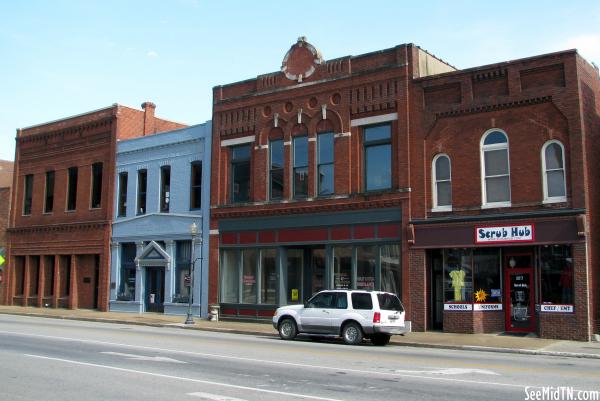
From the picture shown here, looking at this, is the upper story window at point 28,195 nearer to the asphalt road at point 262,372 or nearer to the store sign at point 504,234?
the asphalt road at point 262,372

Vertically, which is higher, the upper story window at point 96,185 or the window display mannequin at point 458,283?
the upper story window at point 96,185

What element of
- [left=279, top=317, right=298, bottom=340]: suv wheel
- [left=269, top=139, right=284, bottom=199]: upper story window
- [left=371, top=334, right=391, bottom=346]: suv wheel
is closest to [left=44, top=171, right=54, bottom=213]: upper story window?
[left=269, top=139, right=284, bottom=199]: upper story window

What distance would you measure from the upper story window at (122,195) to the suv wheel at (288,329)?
55.0 ft

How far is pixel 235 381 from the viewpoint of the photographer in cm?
1116

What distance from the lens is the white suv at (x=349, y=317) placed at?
19.1m

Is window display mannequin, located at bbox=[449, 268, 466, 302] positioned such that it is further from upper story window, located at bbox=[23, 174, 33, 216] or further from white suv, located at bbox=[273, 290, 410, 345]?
upper story window, located at bbox=[23, 174, 33, 216]

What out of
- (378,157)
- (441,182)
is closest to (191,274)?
(378,157)

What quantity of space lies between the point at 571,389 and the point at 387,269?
1392cm

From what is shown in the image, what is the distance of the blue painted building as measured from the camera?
1206 inches

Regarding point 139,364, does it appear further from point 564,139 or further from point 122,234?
point 122,234

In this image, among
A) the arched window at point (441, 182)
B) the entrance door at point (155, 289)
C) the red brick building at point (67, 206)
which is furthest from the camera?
the red brick building at point (67, 206)

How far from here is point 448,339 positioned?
810 inches

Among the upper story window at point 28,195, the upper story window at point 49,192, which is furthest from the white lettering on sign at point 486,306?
the upper story window at point 28,195

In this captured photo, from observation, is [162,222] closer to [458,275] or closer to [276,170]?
[276,170]
